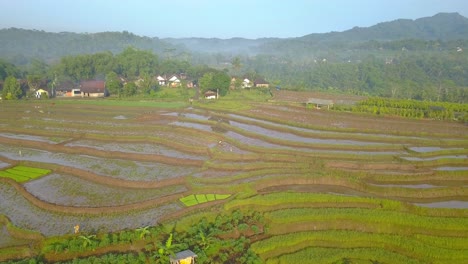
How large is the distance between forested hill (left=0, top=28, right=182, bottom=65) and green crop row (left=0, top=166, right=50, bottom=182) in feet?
403

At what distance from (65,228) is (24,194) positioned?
16.9 ft

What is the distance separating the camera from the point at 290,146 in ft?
90.0

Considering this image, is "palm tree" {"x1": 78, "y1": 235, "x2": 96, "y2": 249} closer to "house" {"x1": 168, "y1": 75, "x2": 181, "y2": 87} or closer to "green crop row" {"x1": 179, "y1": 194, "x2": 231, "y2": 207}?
"green crop row" {"x1": 179, "y1": 194, "x2": 231, "y2": 207}

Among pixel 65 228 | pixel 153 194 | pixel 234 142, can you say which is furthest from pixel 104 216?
pixel 234 142

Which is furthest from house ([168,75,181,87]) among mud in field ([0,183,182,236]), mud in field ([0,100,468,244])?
mud in field ([0,183,182,236])

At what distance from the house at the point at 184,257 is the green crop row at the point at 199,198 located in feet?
16.9

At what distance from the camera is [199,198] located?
60.7 feet

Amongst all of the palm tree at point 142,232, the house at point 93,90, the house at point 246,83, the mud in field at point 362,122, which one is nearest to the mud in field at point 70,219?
the palm tree at point 142,232

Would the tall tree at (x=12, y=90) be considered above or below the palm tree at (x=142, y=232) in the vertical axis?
above

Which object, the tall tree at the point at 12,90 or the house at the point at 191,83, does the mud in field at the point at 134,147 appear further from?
the house at the point at 191,83

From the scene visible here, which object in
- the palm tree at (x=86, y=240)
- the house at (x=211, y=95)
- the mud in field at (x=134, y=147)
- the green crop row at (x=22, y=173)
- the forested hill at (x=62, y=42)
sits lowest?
the palm tree at (x=86, y=240)

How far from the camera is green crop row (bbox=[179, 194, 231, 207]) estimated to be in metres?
18.0

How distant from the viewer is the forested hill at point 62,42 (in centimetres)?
14888

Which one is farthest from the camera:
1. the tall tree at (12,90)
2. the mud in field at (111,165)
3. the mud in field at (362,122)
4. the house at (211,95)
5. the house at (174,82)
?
the house at (174,82)
